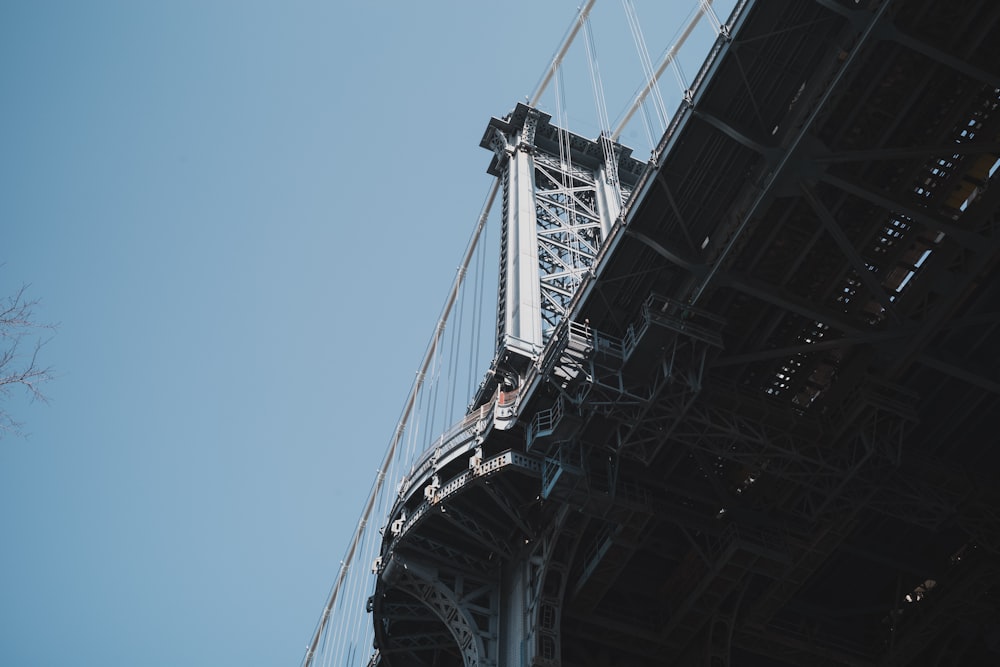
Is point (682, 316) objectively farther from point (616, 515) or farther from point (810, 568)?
point (810, 568)

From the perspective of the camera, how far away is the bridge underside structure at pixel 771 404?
70.7 ft

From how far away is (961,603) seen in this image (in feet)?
92.2

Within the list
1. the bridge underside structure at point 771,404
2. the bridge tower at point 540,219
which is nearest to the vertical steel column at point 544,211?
the bridge tower at point 540,219

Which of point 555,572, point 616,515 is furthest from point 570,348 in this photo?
point 555,572

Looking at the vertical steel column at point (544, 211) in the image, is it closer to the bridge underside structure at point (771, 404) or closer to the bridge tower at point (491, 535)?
the bridge tower at point (491, 535)

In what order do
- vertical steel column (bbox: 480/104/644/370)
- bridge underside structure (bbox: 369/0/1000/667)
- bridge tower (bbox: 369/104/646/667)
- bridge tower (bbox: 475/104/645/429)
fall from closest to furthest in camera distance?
bridge underside structure (bbox: 369/0/1000/667) < bridge tower (bbox: 369/104/646/667) < bridge tower (bbox: 475/104/645/429) < vertical steel column (bbox: 480/104/644/370)

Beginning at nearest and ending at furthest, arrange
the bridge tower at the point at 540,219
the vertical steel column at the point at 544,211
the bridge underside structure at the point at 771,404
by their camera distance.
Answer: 1. the bridge underside structure at the point at 771,404
2. the bridge tower at the point at 540,219
3. the vertical steel column at the point at 544,211

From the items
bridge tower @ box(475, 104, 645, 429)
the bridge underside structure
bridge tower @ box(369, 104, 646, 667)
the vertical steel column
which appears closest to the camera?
the bridge underside structure

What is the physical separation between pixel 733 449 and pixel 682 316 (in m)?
4.49

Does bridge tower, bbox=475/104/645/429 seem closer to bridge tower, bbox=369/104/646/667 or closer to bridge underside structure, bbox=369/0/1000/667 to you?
bridge tower, bbox=369/104/646/667

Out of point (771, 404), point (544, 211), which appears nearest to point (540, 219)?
point (544, 211)

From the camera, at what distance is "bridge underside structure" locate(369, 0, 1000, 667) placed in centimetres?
2155

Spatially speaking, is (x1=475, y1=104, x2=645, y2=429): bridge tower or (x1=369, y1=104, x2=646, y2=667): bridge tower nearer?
(x1=369, y1=104, x2=646, y2=667): bridge tower

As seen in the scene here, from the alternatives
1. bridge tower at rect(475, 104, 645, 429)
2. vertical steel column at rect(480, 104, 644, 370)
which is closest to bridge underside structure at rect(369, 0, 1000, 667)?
bridge tower at rect(475, 104, 645, 429)
